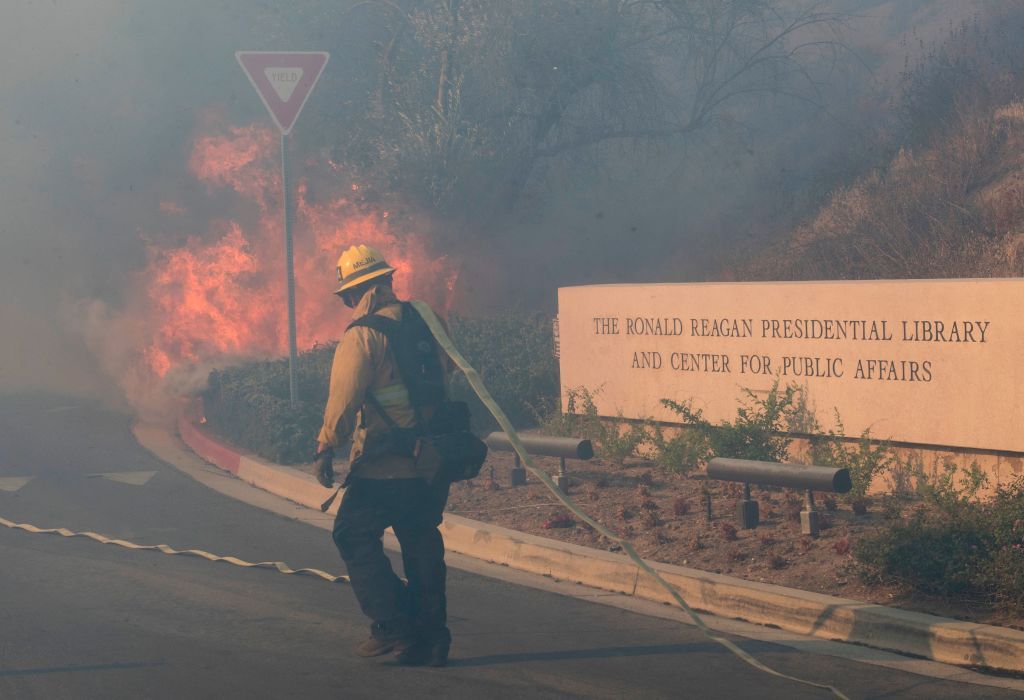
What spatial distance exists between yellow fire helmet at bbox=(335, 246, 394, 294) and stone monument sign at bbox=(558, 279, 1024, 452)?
13.9 ft

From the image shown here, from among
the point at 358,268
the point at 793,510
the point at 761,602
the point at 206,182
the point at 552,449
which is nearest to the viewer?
the point at 358,268

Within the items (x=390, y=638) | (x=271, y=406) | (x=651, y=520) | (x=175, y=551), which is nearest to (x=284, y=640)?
(x=390, y=638)

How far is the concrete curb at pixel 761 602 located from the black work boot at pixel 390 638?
1.85 meters

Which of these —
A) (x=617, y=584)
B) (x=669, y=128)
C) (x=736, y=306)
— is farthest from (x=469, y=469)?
(x=669, y=128)

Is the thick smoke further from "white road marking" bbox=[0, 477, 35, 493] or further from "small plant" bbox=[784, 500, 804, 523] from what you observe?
"small plant" bbox=[784, 500, 804, 523]

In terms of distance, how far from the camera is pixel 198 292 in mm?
18125

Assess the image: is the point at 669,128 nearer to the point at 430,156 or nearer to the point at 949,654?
the point at 430,156

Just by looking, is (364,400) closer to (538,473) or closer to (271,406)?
(538,473)

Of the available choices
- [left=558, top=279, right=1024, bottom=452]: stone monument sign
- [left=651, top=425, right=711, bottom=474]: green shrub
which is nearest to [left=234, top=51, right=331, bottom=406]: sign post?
[left=558, top=279, right=1024, bottom=452]: stone monument sign

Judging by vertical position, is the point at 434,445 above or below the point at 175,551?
above

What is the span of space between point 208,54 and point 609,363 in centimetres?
1401

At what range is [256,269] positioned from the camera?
1889 centimetres

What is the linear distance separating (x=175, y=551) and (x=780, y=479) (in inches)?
170

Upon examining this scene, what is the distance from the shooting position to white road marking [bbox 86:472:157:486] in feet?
38.5
